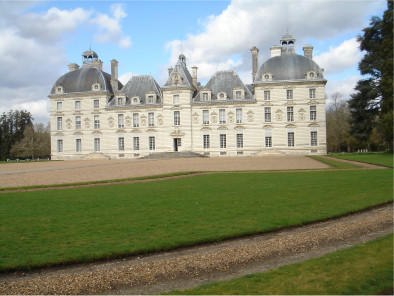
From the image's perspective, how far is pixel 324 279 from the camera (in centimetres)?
505

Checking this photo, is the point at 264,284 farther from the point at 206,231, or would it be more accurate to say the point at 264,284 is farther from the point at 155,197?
the point at 155,197

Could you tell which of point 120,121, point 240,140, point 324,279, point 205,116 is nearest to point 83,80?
point 120,121

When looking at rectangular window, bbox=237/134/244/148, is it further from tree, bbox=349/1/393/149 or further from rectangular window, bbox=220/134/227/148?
tree, bbox=349/1/393/149

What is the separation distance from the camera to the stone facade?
42.9m

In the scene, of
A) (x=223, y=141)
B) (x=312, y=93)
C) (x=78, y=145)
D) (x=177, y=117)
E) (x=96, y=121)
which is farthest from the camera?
(x=78, y=145)

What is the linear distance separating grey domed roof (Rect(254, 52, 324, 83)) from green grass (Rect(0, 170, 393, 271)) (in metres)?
29.8

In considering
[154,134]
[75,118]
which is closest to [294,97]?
[154,134]

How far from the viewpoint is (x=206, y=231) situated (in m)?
7.71

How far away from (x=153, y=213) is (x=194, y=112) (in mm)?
36036

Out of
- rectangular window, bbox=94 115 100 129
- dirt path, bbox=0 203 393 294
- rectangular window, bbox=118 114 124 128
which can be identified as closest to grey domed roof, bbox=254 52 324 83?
rectangular window, bbox=118 114 124 128

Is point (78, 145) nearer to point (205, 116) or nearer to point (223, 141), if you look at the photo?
point (205, 116)

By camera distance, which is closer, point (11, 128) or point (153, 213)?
point (153, 213)

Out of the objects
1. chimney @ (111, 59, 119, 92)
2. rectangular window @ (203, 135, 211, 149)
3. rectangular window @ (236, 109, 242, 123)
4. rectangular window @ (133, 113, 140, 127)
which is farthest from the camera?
chimney @ (111, 59, 119, 92)

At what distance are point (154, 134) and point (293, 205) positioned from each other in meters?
36.7
